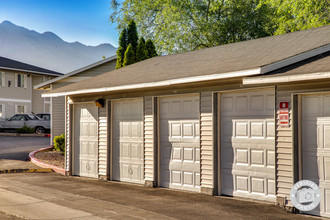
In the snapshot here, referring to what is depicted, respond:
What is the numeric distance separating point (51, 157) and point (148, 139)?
25.7 feet

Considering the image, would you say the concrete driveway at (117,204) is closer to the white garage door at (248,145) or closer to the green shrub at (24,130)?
the white garage door at (248,145)

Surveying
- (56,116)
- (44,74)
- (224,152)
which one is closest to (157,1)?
(44,74)

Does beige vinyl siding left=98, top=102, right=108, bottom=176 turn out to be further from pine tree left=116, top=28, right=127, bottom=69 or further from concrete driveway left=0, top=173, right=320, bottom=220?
pine tree left=116, top=28, right=127, bottom=69

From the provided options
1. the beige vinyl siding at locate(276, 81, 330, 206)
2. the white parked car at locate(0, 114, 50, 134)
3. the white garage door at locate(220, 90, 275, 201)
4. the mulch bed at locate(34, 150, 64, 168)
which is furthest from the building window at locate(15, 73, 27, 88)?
the beige vinyl siding at locate(276, 81, 330, 206)

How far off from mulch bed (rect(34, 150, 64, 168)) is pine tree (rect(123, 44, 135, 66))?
488 centimetres

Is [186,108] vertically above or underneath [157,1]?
underneath

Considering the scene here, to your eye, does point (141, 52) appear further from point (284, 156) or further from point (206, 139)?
point (284, 156)

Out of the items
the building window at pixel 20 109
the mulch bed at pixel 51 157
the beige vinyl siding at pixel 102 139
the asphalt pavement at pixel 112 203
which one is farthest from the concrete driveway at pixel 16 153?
the building window at pixel 20 109

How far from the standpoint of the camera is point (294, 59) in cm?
827

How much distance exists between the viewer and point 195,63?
1130 centimetres

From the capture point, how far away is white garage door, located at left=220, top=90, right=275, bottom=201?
871 cm

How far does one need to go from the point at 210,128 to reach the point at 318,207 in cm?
299

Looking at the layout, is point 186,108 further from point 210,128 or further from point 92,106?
point 92,106

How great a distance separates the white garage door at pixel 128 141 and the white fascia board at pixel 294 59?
4543mm
